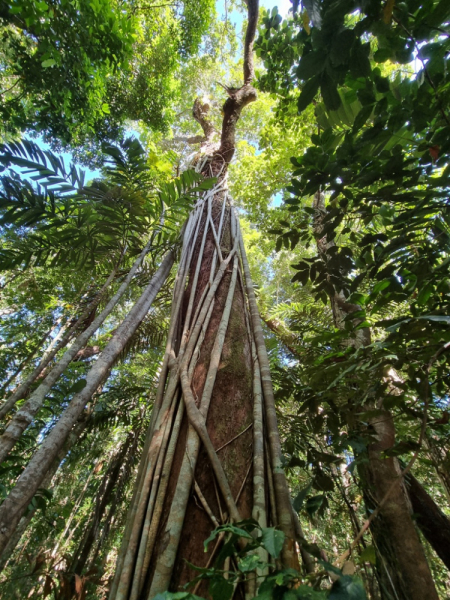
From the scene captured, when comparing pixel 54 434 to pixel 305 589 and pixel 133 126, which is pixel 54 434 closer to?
pixel 305 589

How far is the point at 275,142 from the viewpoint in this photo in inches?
159

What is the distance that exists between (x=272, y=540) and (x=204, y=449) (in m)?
0.53

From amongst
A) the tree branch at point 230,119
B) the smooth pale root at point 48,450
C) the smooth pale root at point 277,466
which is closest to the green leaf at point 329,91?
the smooth pale root at point 277,466

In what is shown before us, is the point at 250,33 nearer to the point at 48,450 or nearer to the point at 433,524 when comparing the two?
the point at 48,450

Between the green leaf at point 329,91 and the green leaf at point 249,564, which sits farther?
the green leaf at point 329,91

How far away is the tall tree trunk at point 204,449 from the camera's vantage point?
786 mm

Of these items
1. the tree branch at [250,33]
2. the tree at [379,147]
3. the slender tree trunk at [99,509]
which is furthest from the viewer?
the tree branch at [250,33]

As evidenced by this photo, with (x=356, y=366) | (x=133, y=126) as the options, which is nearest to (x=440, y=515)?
(x=356, y=366)

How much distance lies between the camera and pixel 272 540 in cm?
48

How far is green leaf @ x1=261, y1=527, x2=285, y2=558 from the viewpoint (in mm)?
457

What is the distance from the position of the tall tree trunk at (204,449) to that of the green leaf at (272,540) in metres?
0.23

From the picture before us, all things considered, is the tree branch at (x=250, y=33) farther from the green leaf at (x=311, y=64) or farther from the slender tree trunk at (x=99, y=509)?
the slender tree trunk at (x=99, y=509)

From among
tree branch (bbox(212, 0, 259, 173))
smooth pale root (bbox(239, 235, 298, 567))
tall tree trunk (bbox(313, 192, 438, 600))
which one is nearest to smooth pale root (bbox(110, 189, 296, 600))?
smooth pale root (bbox(239, 235, 298, 567))

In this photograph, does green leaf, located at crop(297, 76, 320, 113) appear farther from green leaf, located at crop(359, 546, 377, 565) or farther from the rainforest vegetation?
green leaf, located at crop(359, 546, 377, 565)
